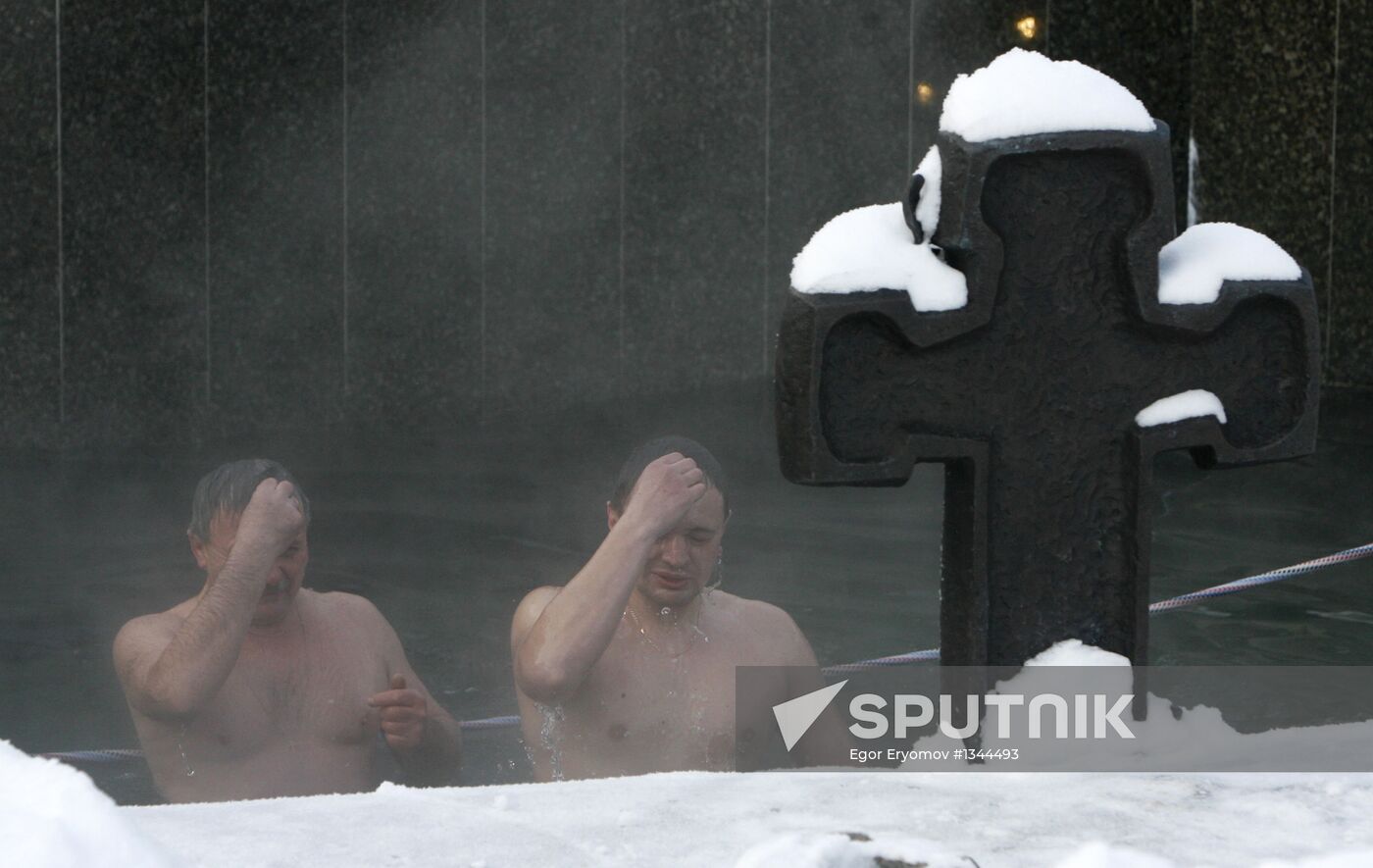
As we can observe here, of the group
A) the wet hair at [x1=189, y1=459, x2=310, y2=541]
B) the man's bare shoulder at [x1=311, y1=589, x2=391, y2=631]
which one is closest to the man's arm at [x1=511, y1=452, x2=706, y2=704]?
the wet hair at [x1=189, y1=459, x2=310, y2=541]

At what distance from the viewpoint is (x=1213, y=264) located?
2.82m

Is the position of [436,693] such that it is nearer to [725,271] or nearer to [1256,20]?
[725,271]

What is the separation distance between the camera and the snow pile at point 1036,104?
2.65 metres

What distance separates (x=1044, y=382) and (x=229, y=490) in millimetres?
2205

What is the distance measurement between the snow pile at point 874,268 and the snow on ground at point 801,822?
68 centimetres

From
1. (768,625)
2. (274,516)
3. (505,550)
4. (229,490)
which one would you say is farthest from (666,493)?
(505,550)

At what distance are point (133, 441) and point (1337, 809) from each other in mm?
7765

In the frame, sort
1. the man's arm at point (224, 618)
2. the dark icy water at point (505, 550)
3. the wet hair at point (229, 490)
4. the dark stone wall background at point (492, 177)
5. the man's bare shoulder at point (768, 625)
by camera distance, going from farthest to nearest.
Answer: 1. the dark stone wall background at point (492, 177)
2. the dark icy water at point (505, 550)
3. the man's bare shoulder at point (768, 625)
4. the wet hair at point (229, 490)
5. the man's arm at point (224, 618)

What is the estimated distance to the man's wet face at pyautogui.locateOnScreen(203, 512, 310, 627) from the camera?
4277mm

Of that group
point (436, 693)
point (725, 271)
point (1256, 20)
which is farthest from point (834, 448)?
point (1256, 20)

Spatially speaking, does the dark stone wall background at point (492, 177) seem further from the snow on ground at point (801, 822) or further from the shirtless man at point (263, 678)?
the snow on ground at point (801, 822)

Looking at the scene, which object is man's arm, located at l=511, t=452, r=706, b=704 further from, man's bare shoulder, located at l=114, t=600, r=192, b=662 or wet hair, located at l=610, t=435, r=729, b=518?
man's bare shoulder, located at l=114, t=600, r=192, b=662

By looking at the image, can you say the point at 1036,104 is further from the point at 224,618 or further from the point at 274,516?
the point at 224,618

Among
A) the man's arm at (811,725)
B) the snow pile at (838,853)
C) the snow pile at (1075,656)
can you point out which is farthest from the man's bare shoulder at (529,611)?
the snow pile at (838,853)
